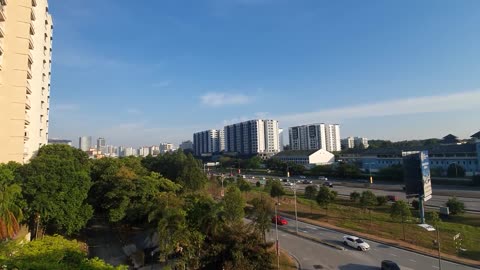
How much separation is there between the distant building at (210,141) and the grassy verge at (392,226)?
105 meters

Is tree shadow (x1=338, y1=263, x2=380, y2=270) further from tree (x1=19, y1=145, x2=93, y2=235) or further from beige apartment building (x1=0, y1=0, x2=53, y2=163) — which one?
beige apartment building (x1=0, y1=0, x2=53, y2=163)

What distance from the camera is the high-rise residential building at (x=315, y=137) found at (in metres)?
119

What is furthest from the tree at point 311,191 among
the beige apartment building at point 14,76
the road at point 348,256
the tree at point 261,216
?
the beige apartment building at point 14,76

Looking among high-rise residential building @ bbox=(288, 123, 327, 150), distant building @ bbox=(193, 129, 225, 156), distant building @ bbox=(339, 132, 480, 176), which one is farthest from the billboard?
distant building @ bbox=(193, 129, 225, 156)

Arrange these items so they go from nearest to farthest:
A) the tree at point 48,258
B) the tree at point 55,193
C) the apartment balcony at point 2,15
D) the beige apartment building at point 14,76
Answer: the tree at point 48,258 → the tree at point 55,193 → the apartment balcony at point 2,15 → the beige apartment building at point 14,76

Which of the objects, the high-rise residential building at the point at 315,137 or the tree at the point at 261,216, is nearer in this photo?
the tree at the point at 261,216

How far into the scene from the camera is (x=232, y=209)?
2033cm

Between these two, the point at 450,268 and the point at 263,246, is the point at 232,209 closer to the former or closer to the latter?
the point at 263,246

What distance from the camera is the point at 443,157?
202 feet

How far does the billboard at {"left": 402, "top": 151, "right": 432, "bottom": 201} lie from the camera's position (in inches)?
1127

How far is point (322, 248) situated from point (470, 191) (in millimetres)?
33286

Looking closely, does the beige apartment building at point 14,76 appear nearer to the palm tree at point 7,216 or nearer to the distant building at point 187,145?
the palm tree at point 7,216

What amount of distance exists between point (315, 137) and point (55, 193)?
106 m

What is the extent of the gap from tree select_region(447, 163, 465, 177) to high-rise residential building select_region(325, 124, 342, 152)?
210 feet
